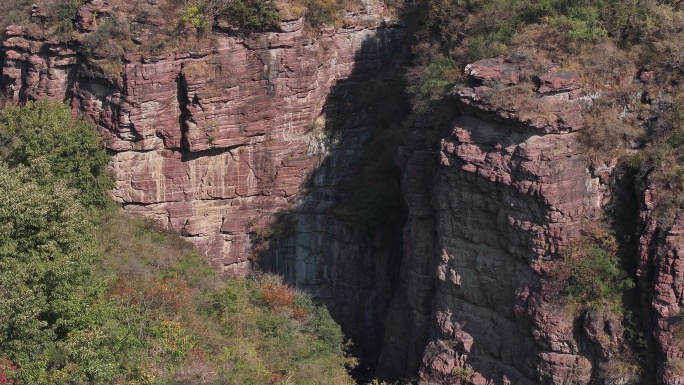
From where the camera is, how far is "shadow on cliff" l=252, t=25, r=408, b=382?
38500 millimetres

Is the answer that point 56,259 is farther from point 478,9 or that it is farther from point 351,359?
point 478,9

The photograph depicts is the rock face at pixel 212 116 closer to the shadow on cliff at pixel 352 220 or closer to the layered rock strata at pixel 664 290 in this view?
the shadow on cliff at pixel 352 220

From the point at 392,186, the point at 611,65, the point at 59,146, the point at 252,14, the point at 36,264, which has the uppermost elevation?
the point at 252,14

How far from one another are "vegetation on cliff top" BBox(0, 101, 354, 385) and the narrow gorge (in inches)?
81.3

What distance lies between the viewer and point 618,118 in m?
28.3

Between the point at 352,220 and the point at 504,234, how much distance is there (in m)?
9.98

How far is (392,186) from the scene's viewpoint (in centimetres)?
3831

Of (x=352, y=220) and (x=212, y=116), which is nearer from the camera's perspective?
(x=212, y=116)

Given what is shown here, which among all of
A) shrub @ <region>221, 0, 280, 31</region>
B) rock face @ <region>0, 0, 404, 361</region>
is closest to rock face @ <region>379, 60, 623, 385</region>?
rock face @ <region>0, 0, 404, 361</region>

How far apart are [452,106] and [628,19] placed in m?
5.79

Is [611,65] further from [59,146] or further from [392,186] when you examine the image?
[59,146]

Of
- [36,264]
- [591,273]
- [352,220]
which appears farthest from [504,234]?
[36,264]

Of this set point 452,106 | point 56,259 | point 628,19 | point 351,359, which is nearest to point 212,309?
point 351,359

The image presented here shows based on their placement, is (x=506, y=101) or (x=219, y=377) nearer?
(x=219, y=377)
